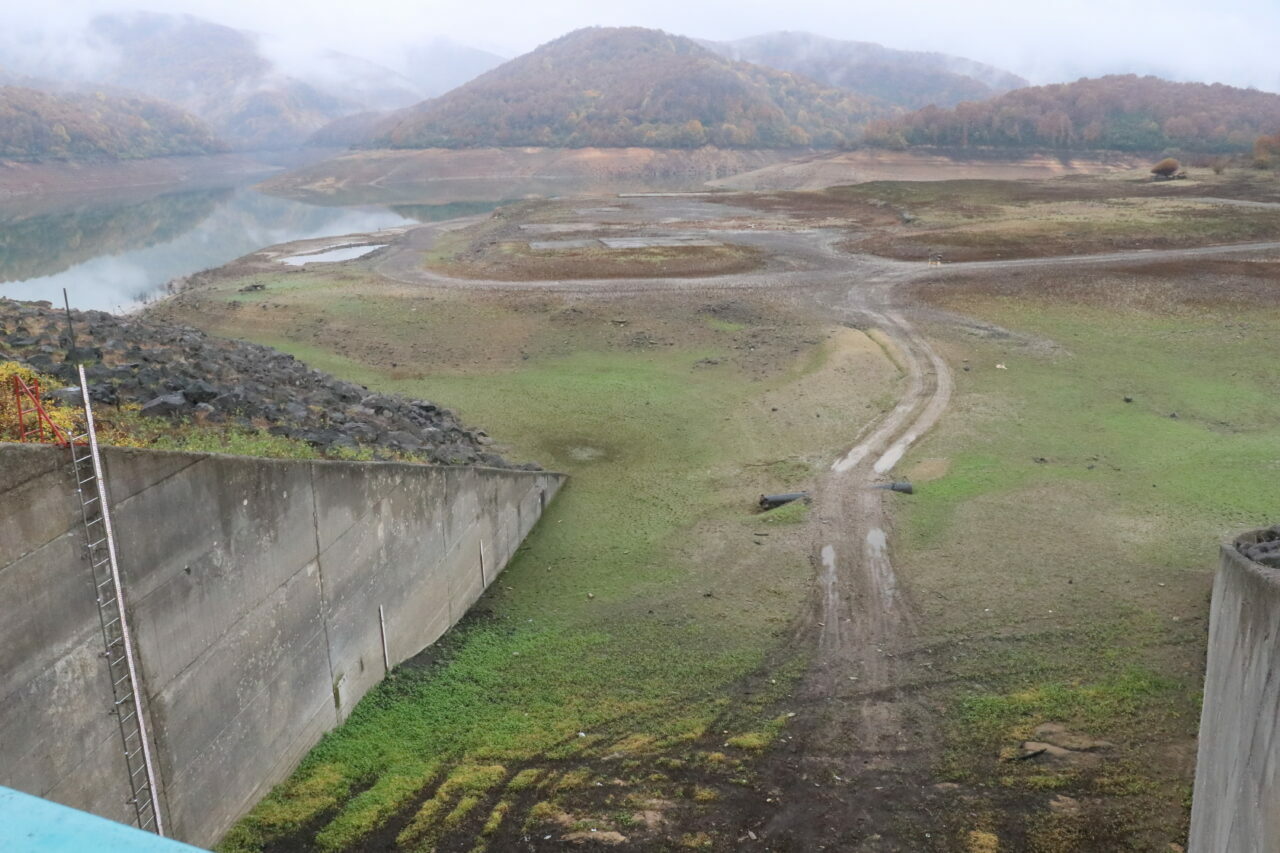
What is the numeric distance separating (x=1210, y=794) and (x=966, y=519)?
9417 mm

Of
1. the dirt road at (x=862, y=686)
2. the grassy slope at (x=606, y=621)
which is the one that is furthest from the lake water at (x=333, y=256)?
the dirt road at (x=862, y=686)

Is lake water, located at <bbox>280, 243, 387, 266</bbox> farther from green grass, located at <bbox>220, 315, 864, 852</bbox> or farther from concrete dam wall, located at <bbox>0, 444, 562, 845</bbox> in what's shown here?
concrete dam wall, located at <bbox>0, 444, 562, 845</bbox>

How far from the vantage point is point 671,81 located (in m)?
187

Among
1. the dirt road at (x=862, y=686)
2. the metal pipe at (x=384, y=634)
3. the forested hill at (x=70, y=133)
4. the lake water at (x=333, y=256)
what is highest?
the forested hill at (x=70, y=133)

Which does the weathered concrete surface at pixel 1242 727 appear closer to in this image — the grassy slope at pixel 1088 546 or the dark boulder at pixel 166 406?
the grassy slope at pixel 1088 546

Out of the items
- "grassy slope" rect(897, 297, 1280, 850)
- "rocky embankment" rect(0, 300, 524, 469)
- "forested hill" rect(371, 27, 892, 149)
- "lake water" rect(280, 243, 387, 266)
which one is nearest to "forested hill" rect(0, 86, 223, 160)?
"forested hill" rect(371, 27, 892, 149)

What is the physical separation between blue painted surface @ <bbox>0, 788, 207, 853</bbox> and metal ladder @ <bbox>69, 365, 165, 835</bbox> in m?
4.59

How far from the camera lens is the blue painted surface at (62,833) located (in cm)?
297

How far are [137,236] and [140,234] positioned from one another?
1.61m

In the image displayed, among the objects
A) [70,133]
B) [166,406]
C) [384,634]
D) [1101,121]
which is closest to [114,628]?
[384,634]

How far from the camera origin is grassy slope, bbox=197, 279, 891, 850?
31.7 ft

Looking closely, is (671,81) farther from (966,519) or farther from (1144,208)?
(966,519)

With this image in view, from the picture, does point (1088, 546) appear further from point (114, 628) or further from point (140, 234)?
point (140, 234)

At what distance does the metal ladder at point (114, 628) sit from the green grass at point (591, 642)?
4.32ft
